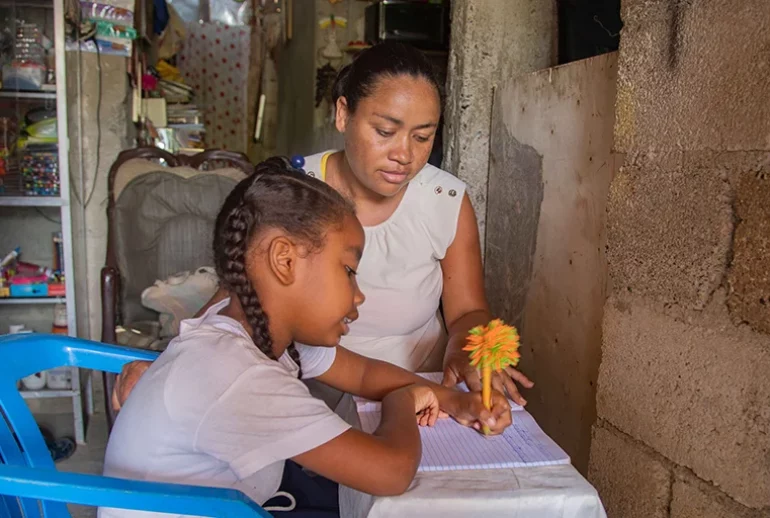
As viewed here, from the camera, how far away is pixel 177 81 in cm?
568

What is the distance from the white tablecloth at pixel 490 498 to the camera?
41.6 inches

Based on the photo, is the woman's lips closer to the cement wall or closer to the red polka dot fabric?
the cement wall

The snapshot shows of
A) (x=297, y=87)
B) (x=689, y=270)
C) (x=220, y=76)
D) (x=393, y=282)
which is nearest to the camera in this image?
(x=689, y=270)

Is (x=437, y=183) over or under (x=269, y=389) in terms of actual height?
over

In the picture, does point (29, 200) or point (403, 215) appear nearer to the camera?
point (403, 215)

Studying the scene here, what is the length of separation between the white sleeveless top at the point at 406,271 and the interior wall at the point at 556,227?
0.65 m

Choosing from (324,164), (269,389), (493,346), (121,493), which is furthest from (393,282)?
(121,493)

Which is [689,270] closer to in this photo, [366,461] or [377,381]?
[377,381]

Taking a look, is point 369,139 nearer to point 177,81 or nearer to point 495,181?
point 495,181

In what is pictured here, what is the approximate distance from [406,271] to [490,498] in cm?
90

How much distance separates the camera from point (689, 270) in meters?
1.50

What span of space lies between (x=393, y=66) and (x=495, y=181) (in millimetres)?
1393

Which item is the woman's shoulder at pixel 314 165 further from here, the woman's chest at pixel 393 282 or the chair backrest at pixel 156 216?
the chair backrest at pixel 156 216

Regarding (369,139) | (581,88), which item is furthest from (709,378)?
(581,88)
